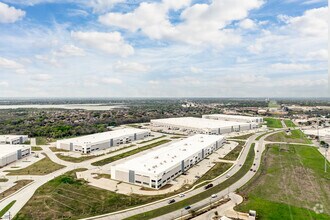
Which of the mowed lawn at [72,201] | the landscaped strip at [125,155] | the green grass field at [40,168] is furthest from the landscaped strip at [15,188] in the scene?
the landscaped strip at [125,155]

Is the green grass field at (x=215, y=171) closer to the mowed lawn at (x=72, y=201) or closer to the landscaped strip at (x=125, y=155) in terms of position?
the mowed lawn at (x=72, y=201)

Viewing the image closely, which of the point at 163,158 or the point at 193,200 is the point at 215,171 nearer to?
the point at 163,158

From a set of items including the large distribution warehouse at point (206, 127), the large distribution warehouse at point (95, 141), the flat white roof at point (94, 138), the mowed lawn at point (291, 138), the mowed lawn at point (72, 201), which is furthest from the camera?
the large distribution warehouse at point (206, 127)

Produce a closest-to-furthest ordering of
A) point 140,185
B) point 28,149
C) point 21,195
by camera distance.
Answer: point 21,195 < point 140,185 < point 28,149

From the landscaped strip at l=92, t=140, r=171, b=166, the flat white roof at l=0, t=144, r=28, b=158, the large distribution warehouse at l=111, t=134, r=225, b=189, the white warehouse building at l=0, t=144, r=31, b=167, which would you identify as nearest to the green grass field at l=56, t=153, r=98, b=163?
A: the landscaped strip at l=92, t=140, r=171, b=166

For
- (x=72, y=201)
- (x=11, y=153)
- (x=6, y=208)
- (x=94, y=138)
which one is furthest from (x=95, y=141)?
(x=6, y=208)

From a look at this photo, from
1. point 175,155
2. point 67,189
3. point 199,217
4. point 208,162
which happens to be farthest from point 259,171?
point 67,189

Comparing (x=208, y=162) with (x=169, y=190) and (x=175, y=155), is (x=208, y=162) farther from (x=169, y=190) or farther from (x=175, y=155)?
(x=169, y=190)
